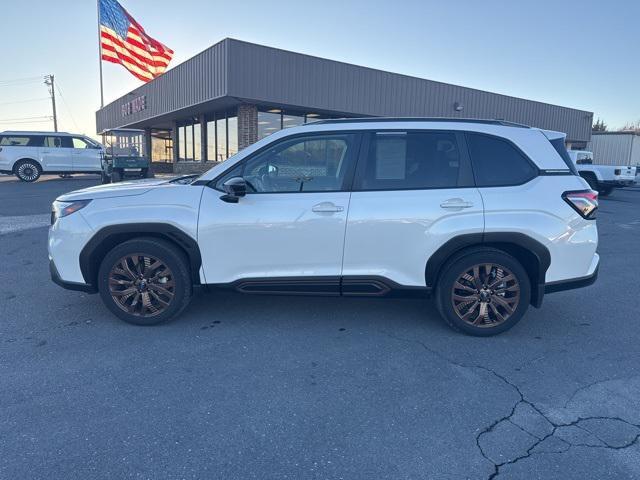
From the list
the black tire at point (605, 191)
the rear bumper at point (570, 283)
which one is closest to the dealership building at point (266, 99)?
the black tire at point (605, 191)

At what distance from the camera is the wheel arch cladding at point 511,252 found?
143 inches

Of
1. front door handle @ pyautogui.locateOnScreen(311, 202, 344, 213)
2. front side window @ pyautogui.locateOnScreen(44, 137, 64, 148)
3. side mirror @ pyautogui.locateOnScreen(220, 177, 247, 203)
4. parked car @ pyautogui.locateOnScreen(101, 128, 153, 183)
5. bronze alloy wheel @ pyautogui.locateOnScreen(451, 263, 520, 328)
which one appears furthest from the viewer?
parked car @ pyautogui.locateOnScreen(101, 128, 153, 183)

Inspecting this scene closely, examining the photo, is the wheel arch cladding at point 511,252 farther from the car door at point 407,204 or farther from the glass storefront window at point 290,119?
the glass storefront window at point 290,119

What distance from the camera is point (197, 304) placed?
177 inches

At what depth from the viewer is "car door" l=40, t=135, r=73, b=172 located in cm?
1858

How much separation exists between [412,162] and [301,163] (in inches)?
38.4

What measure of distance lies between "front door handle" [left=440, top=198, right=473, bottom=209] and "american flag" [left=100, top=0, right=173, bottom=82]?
80.3 ft

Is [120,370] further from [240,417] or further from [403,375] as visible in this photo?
[403,375]

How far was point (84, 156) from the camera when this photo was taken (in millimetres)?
19266

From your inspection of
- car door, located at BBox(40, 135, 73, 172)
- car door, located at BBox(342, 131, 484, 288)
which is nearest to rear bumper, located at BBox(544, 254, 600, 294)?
car door, located at BBox(342, 131, 484, 288)

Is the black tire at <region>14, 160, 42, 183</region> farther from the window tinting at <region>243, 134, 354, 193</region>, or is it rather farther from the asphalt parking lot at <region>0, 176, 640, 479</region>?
the window tinting at <region>243, 134, 354, 193</region>

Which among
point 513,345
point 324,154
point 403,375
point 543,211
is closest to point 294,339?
point 403,375

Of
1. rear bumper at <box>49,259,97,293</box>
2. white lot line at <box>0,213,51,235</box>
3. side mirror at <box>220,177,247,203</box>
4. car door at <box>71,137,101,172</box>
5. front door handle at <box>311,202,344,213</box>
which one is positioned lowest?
white lot line at <box>0,213,51,235</box>

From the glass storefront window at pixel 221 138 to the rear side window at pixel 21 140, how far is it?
7.49 m
